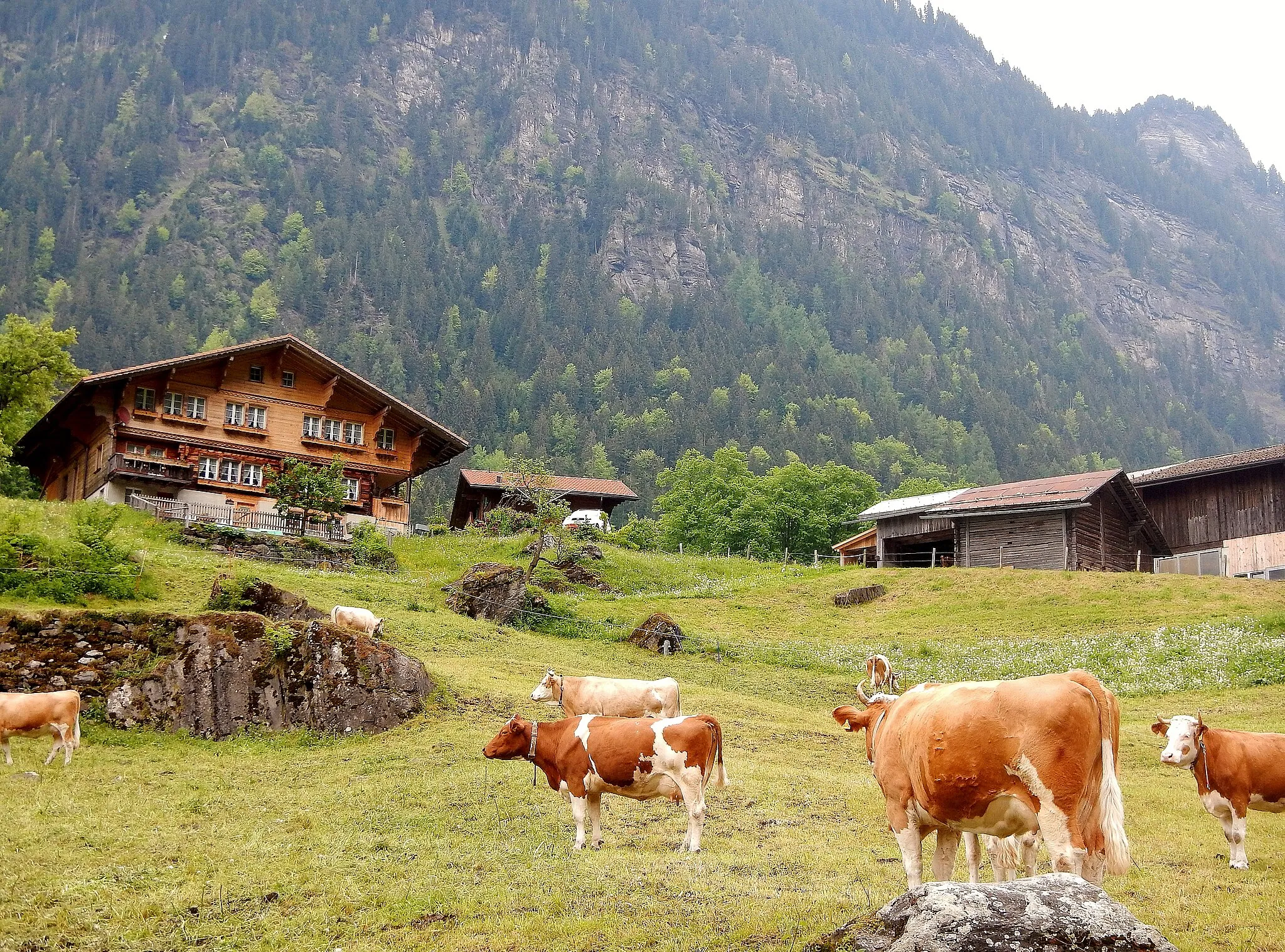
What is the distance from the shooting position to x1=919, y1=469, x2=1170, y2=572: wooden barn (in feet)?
179

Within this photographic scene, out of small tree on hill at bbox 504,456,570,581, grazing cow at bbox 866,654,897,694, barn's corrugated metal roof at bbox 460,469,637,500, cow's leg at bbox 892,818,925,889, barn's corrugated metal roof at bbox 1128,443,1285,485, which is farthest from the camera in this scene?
barn's corrugated metal roof at bbox 460,469,637,500

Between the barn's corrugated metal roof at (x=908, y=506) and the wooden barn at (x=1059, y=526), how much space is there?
1330 mm

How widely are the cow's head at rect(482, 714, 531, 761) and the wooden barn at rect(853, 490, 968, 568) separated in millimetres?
46405

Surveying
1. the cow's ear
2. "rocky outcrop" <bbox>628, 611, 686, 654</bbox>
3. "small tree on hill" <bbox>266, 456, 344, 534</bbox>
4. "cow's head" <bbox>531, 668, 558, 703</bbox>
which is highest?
"small tree on hill" <bbox>266, 456, 344, 534</bbox>

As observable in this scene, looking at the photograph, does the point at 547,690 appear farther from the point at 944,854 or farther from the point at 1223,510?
the point at 1223,510

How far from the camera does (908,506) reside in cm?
6306

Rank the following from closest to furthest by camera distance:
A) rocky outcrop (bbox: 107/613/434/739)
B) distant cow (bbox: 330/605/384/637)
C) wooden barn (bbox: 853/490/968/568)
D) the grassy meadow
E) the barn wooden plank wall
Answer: the grassy meadow
rocky outcrop (bbox: 107/613/434/739)
distant cow (bbox: 330/605/384/637)
the barn wooden plank wall
wooden barn (bbox: 853/490/968/568)

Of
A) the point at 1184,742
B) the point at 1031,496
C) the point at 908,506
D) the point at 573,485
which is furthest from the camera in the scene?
the point at 573,485

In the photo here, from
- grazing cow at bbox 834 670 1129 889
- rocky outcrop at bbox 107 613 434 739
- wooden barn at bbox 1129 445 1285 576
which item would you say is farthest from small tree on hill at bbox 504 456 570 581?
grazing cow at bbox 834 670 1129 889

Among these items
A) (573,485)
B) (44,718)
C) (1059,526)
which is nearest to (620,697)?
(44,718)

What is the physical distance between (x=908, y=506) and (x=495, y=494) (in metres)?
33.9

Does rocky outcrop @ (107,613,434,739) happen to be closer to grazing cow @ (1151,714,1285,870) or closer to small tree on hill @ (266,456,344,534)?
grazing cow @ (1151,714,1285,870)

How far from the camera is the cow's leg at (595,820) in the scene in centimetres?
1534

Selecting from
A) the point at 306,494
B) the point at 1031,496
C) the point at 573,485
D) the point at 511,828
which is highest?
the point at 573,485
